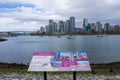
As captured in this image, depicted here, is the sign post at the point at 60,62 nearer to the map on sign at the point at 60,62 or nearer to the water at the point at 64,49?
the map on sign at the point at 60,62

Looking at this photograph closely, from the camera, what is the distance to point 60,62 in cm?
1077

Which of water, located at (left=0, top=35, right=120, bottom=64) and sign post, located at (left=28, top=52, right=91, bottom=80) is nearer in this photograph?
sign post, located at (left=28, top=52, right=91, bottom=80)

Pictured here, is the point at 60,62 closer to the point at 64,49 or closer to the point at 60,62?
the point at 60,62

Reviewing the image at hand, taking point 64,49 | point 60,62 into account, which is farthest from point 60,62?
point 64,49

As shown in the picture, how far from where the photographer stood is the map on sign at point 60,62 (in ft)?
34.5

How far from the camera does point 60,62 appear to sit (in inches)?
424

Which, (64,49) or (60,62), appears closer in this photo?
(60,62)

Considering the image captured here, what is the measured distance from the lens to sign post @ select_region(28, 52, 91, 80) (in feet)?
34.4

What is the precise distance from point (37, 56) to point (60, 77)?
397 centimetres

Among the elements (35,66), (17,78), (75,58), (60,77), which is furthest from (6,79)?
(75,58)

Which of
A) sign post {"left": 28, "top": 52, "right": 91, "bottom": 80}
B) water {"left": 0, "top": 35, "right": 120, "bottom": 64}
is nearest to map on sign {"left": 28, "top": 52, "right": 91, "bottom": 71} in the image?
sign post {"left": 28, "top": 52, "right": 91, "bottom": 80}

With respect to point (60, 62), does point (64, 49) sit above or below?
below

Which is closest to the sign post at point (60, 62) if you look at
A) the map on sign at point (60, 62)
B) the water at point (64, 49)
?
the map on sign at point (60, 62)

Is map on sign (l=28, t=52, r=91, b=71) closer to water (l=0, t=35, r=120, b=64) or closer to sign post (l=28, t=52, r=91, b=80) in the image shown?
sign post (l=28, t=52, r=91, b=80)
